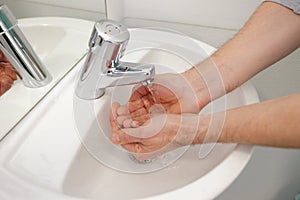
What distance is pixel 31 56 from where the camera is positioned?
0.62 m

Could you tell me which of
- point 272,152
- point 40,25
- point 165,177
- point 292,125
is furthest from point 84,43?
point 272,152

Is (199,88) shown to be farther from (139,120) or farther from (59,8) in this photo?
(59,8)

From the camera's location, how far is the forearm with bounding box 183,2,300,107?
664mm

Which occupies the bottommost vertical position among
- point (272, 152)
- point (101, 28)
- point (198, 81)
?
point (101, 28)

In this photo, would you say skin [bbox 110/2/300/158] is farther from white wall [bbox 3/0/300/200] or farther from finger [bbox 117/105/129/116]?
white wall [bbox 3/0/300/200]

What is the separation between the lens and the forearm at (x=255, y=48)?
0.66 m

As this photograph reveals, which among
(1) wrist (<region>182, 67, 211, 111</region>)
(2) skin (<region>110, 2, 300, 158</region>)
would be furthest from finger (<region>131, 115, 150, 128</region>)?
(1) wrist (<region>182, 67, 211, 111</region>)

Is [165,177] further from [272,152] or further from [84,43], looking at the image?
[272,152]

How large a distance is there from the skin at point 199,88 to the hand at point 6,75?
214mm

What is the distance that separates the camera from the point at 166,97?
691 mm

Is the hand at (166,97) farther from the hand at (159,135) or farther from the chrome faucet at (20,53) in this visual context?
the chrome faucet at (20,53)

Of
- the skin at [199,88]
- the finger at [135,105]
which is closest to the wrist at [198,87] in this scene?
the skin at [199,88]

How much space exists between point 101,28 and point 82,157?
24 cm

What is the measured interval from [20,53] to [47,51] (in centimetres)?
14
